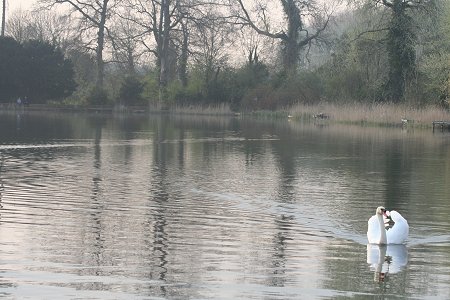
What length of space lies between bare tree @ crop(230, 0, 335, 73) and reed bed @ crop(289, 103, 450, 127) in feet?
53.8

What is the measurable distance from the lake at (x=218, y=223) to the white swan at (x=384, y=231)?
0.15m

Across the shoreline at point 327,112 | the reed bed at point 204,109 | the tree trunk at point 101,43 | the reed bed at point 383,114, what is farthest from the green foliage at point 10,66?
the reed bed at point 383,114

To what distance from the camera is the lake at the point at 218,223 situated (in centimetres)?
1213

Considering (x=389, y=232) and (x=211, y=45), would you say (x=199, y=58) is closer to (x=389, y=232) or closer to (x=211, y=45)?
(x=211, y=45)

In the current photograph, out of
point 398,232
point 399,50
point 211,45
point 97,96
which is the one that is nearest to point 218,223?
point 398,232

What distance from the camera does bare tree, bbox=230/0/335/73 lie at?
3103 inches

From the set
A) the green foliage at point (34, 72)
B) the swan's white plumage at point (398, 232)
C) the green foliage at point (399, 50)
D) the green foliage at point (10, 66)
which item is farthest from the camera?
the green foliage at point (34, 72)

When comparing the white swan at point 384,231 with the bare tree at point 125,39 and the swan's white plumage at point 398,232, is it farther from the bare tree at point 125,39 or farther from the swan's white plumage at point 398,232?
the bare tree at point 125,39

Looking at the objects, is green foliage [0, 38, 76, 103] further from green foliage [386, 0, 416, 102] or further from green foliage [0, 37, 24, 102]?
green foliage [386, 0, 416, 102]

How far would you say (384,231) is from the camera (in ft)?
49.4

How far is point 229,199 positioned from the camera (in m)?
20.9

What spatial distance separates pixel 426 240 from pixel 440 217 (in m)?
2.66

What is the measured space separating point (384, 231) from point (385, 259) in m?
0.99

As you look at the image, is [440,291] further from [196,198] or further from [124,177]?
[124,177]
